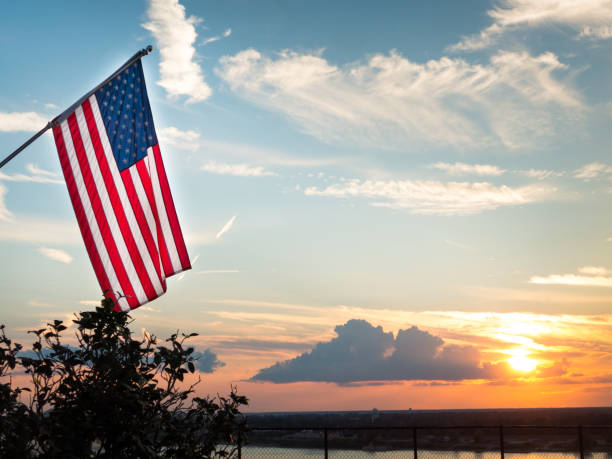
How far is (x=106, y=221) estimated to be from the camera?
10.2m

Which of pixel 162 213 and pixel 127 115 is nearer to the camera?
pixel 127 115

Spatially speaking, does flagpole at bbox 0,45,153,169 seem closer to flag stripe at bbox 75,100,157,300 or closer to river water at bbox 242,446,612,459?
flag stripe at bbox 75,100,157,300

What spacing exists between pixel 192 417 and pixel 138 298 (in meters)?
2.65

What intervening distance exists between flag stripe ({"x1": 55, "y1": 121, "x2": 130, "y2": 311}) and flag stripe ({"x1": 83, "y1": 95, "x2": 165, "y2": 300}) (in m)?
0.37

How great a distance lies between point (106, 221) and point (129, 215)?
37 centimetres

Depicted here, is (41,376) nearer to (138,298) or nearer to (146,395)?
(146,395)

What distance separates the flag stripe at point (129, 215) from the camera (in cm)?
1020

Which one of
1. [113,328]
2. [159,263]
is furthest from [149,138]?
[113,328]

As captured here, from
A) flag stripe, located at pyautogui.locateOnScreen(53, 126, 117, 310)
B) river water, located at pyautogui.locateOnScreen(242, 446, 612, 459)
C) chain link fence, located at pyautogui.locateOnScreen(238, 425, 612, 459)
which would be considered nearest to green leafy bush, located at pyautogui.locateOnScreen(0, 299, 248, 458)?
flag stripe, located at pyautogui.locateOnScreen(53, 126, 117, 310)

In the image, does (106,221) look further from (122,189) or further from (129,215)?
(122,189)

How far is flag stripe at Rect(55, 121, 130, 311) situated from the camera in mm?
9953

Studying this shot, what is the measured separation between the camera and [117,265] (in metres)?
10.2

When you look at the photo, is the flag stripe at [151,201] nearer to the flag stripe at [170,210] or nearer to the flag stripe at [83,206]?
the flag stripe at [170,210]

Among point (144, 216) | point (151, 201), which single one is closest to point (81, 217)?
point (144, 216)
